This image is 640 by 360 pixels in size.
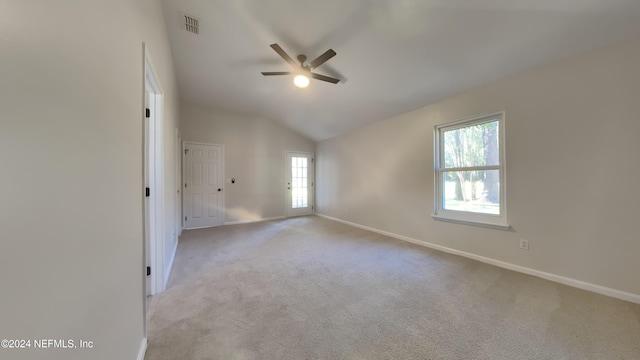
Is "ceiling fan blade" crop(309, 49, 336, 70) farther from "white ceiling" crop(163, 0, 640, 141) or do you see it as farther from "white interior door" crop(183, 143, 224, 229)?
"white interior door" crop(183, 143, 224, 229)

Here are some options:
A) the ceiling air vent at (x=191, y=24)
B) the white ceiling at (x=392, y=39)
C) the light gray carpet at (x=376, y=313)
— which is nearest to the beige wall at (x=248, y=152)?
the white ceiling at (x=392, y=39)

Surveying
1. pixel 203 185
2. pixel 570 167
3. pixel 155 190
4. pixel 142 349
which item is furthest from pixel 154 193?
pixel 570 167

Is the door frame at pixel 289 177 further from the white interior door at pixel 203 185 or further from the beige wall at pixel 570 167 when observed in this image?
the beige wall at pixel 570 167

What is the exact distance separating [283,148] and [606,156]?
18.5 ft

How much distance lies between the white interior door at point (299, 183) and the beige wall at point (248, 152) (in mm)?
199

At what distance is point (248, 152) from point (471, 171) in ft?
15.7

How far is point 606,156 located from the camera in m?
2.19

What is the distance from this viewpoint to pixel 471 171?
3.26 m

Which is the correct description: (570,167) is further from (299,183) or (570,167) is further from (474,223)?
(299,183)

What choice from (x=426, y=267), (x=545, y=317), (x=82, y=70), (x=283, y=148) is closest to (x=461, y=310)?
(x=545, y=317)

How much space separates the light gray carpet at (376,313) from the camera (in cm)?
151

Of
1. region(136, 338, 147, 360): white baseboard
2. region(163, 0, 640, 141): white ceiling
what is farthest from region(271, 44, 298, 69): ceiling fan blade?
region(136, 338, 147, 360): white baseboard

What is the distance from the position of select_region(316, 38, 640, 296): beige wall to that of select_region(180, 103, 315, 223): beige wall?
3924 mm

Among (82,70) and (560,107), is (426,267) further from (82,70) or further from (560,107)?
(82,70)
